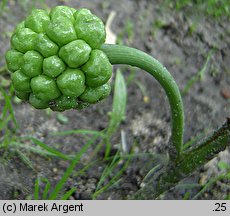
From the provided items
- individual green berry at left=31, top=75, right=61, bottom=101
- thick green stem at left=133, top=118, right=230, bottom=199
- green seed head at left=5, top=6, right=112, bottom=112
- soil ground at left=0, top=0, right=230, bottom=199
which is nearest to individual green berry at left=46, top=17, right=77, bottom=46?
green seed head at left=5, top=6, right=112, bottom=112

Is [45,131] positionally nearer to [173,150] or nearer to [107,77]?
[173,150]

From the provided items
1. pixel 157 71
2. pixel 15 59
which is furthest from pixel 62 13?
pixel 157 71

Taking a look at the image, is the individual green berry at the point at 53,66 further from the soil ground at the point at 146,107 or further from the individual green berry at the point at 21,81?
the soil ground at the point at 146,107

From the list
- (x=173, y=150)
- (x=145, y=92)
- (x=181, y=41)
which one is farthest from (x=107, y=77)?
(x=181, y=41)

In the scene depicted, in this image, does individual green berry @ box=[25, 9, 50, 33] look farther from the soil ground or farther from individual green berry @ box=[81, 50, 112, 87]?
the soil ground

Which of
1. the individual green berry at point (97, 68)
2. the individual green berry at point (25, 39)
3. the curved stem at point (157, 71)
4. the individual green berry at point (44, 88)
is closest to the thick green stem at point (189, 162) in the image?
the curved stem at point (157, 71)

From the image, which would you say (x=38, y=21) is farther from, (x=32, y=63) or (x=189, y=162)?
(x=189, y=162)
